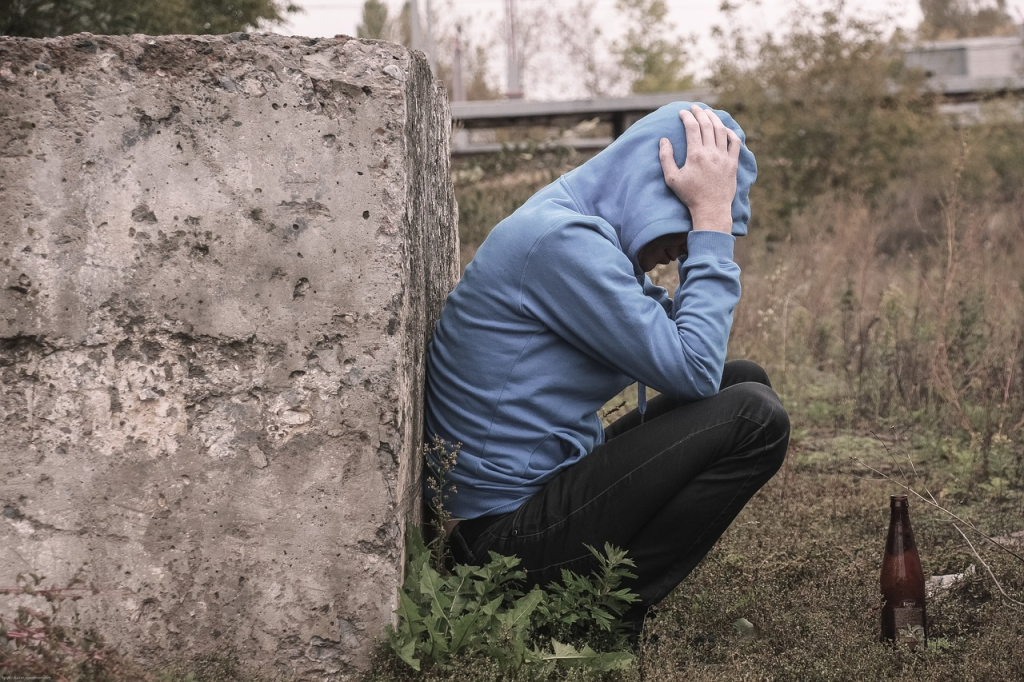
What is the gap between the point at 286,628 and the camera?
232 cm

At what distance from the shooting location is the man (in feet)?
7.94

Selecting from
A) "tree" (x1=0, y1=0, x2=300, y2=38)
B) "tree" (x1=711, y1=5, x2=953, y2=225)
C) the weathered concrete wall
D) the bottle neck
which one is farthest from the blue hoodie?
"tree" (x1=711, y1=5, x2=953, y2=225)

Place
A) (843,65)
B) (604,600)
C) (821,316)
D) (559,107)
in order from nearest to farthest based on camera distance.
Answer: (604,600) → (821,316) → (843,65) → (559,107)

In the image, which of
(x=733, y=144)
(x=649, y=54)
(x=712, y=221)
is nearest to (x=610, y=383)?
(x=712, y=221)

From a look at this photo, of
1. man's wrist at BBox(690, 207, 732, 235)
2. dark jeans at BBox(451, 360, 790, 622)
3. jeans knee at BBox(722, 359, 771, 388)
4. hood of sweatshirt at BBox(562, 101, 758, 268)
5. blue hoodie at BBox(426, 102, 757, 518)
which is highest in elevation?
hood of sweatshirt at BBox(562, 101, 758, 268)

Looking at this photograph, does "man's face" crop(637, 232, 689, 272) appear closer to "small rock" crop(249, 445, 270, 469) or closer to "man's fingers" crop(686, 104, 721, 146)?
"man's fingers" crop(686, 104, 721, 146)

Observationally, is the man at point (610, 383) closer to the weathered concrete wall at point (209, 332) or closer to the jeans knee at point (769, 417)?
the jeans knee at point (769, 417)

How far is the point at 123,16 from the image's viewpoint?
748 centimetres

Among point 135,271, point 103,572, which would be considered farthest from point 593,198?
point 103,572

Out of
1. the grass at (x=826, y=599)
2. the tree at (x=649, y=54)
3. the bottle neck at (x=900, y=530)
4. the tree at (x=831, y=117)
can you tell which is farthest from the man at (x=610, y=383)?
the tree at (x=649, y=54)

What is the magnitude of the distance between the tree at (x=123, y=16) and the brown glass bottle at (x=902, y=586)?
549cm

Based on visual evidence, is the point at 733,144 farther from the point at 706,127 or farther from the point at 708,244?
the point at 708,244

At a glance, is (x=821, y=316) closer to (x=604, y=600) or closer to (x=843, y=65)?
(x=604, y=600)

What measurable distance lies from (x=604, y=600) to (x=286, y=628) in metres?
0.78
